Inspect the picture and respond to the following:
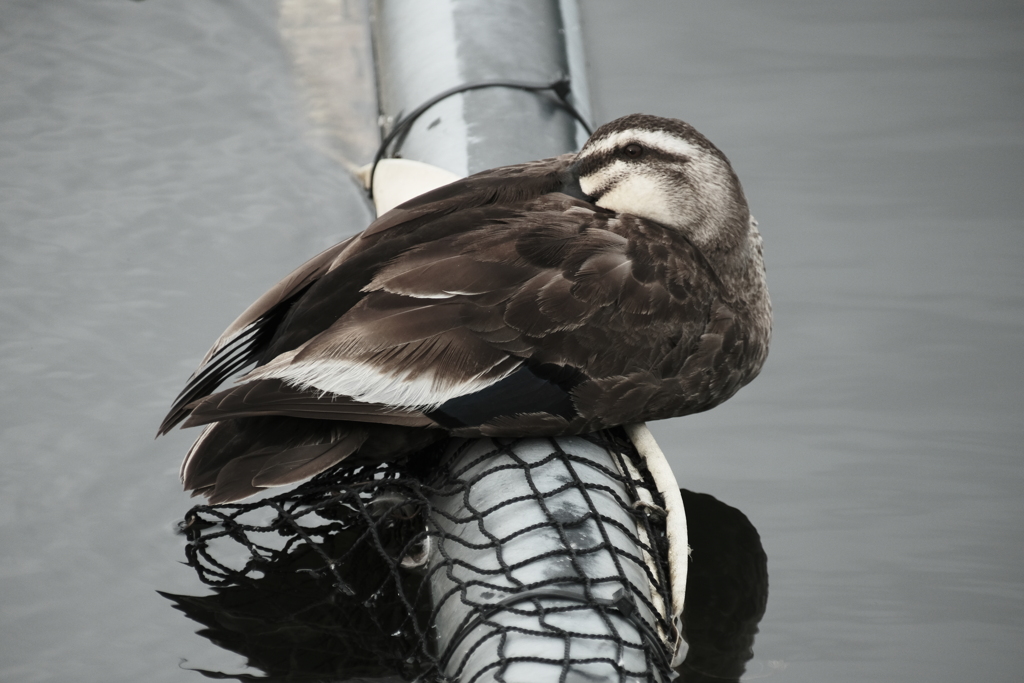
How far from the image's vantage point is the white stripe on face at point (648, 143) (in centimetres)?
358

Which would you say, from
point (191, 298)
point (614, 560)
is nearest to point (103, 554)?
point (191, 298)

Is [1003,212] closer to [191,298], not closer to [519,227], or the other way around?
[519,227]

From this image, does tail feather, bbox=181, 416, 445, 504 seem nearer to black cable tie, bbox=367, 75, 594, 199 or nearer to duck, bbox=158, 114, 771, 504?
duck, bbox=158, 114, 771, 504

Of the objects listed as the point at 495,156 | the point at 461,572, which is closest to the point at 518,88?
the point at 495,156

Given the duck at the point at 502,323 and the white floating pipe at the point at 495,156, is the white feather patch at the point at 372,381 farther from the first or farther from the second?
the white floating pipe at the point at 495,156

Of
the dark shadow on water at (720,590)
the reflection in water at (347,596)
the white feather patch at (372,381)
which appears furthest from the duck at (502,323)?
the dark shadow on water at (720,590)

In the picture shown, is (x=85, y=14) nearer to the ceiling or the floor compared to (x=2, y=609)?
nearer to the ceiling

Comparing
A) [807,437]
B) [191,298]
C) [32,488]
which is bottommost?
[807,437]

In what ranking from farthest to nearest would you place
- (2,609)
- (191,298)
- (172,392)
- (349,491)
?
(191,298) < (172,392) < (2,609) < (349,491)

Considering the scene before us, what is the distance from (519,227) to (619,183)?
1.54 feet

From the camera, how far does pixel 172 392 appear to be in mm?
4219

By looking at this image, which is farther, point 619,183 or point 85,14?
point 85,14

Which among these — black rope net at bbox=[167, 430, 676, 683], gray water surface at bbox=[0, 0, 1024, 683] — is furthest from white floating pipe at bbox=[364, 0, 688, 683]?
gray water surface at bbox=[0, 0, 1024, 683]

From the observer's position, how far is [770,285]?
5.00 metres
